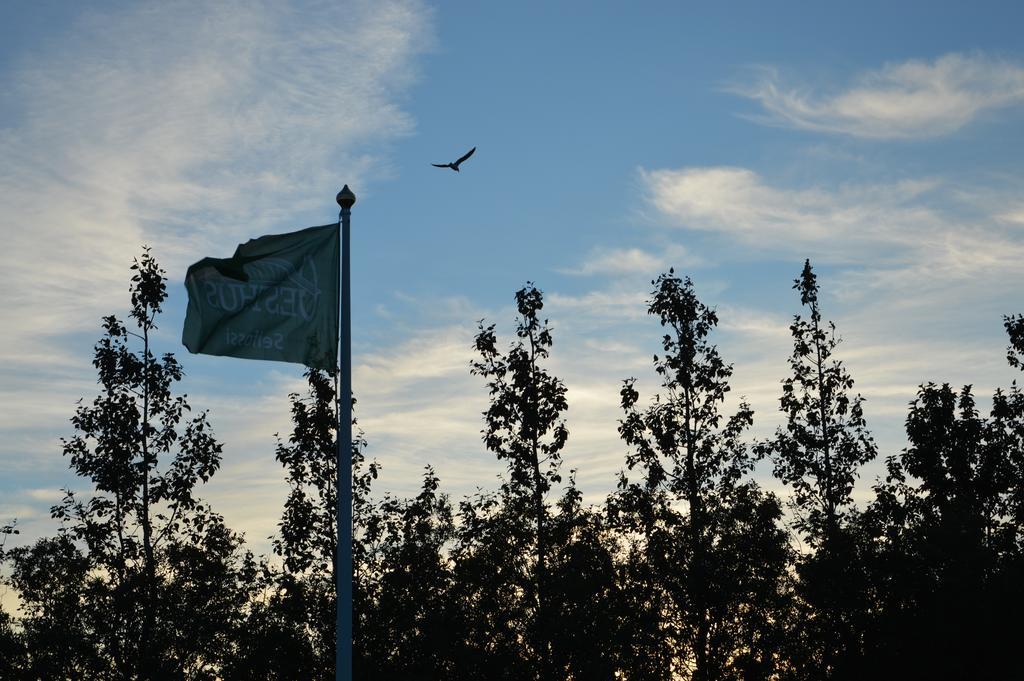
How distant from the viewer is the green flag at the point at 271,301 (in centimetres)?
1539

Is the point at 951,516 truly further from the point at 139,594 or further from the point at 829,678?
the point at 139,594

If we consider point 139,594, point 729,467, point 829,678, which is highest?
point 729,467

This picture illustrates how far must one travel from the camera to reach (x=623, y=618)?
36188 millimetres

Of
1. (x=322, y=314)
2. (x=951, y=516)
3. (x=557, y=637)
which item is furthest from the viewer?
(x=951, y=516)

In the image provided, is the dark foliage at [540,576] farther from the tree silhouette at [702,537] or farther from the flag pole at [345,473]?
the flag pole at [345,473]

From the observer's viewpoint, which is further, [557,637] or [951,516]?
[951,516]

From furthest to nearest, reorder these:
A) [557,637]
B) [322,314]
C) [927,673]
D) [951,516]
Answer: [951,516] < [927,673] < [557,637] < [322,314]

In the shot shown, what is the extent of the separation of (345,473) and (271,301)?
2.60m

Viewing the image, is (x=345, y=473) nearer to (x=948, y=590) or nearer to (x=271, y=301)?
(x=271, y=301)

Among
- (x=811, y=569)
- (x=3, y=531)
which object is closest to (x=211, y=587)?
(x=3, y=531)

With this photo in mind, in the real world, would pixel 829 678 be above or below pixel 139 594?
below

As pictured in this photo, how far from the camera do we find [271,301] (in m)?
15.9

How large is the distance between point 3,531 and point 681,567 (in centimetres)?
2390

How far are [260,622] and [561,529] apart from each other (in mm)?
10856
